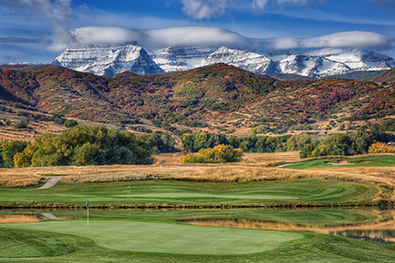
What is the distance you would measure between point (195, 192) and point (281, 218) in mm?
12076

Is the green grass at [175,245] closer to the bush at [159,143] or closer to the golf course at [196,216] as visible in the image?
the golf course at [196,216]

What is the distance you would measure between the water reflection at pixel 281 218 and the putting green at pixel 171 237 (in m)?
3.78

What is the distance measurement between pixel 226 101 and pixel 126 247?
182644 mm

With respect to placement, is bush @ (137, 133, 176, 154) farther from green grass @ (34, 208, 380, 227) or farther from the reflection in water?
the reflection in water

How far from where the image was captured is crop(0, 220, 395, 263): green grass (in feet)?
34.5

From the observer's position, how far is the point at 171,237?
43.1ft

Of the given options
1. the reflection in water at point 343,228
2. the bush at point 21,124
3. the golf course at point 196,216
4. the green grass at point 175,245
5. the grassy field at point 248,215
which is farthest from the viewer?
the bush at point 21,124

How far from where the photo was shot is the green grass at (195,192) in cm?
2759

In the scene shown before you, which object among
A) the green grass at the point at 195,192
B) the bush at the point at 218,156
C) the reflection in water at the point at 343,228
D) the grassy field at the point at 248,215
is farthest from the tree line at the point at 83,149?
the reflection in water at the point at 343,228

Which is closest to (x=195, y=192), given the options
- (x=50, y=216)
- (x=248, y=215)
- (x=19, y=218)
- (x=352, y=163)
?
(x=248, y=215)

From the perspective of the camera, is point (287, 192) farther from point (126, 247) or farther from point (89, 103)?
point (89, 103)

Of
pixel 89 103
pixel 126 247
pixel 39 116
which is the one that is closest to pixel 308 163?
pixel 126 247

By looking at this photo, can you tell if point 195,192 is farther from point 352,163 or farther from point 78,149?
point 352,163

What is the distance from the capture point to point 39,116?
423ft
